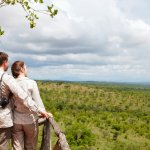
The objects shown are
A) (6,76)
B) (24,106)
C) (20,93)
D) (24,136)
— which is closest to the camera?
(20,93)

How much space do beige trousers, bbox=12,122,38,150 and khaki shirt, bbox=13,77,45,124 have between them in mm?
90

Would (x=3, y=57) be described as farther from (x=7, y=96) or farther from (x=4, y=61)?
(x=7, y=96)

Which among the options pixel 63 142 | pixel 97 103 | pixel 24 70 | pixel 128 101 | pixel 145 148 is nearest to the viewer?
pixel 63 142

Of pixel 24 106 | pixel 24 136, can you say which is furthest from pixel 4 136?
pixel 24 106

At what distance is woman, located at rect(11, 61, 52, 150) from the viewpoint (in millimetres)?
6129

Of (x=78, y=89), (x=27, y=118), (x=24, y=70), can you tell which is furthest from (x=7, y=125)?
(x=78, y=89)

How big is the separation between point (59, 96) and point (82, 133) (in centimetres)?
5456

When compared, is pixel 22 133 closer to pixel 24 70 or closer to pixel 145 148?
pixel 24 70

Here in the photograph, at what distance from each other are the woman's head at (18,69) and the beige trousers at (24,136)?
0.80 metres

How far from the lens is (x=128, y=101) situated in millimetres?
89125

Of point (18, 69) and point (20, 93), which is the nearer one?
point (20, 93)

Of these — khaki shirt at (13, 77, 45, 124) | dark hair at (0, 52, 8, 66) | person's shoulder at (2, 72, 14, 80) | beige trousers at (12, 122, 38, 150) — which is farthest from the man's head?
beige trousers at (12, 122, 38, 150)

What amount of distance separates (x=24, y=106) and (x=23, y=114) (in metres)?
0.14

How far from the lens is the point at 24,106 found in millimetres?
6082
